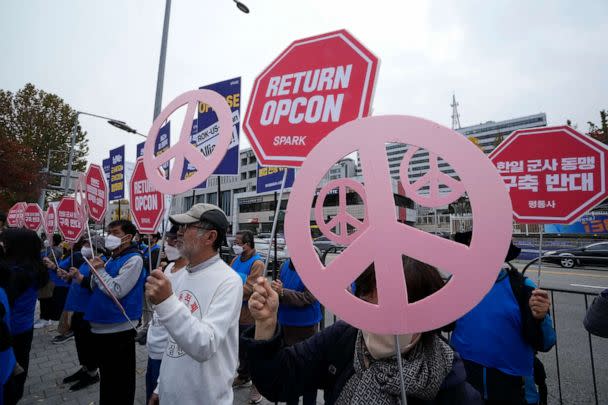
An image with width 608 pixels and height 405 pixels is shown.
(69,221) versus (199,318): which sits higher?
(69,221)

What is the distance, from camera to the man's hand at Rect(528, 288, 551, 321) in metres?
1.99

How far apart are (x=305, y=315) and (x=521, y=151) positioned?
2620 mm

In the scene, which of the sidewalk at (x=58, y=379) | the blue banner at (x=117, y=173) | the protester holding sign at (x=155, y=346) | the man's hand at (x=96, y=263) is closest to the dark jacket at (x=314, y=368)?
the protester holding sign at (x=155, y=346)

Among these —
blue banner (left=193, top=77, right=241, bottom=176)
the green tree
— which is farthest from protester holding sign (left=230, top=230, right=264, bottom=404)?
the green tree

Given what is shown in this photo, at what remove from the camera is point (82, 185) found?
151 inches

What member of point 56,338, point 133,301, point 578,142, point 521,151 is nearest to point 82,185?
point 133,301

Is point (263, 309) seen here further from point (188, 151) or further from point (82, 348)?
point (82, 348)

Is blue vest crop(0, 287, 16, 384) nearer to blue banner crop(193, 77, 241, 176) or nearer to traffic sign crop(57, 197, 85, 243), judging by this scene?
blue banner crop(193, 77, 241, 176)

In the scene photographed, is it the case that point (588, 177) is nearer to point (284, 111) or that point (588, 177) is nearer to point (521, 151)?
point (521, 151)

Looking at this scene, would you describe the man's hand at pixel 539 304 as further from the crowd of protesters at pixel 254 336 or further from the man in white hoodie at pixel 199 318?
the man in white hoodie at pixel 199 318

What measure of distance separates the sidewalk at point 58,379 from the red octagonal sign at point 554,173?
296cm

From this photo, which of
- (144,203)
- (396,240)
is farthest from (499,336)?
(144,203)

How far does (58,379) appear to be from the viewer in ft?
13.3

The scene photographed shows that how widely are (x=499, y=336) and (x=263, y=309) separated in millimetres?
1806
